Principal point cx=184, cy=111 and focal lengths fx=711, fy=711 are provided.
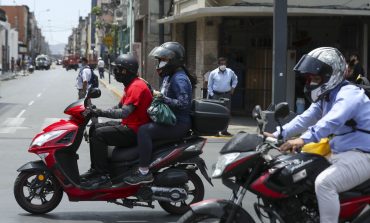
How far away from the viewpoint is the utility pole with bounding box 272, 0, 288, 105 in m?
15.4

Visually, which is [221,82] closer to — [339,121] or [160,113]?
[160,113]

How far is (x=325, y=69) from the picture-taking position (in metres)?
5.03

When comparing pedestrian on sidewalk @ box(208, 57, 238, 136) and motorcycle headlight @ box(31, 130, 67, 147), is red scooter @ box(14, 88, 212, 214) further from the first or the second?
pedestrian on sidewalk @ box(208, 57, 238, 136)

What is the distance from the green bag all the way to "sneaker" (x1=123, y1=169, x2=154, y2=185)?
0.56 meters

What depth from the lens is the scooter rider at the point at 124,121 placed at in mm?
7309

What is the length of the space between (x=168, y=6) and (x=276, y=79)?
47.0 ft

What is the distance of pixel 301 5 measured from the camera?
63.2 feet

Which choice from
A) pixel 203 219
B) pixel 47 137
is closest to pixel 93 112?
pixel 47 137

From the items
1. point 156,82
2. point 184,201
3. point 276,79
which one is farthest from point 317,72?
point 156,82

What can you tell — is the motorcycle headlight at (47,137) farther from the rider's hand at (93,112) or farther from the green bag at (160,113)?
the green bag at (160,113)

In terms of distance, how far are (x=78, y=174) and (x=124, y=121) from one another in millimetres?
736

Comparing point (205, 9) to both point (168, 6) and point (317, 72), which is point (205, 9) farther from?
point (317, 72)

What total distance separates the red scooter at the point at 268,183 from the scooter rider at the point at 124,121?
266 cm

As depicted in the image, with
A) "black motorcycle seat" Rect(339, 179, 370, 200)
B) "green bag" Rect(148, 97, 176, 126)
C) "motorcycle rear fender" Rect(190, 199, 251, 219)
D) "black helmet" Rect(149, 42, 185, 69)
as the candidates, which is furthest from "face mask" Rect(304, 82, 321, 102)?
"black helmet" Rect(149, 42, 185, 69)
